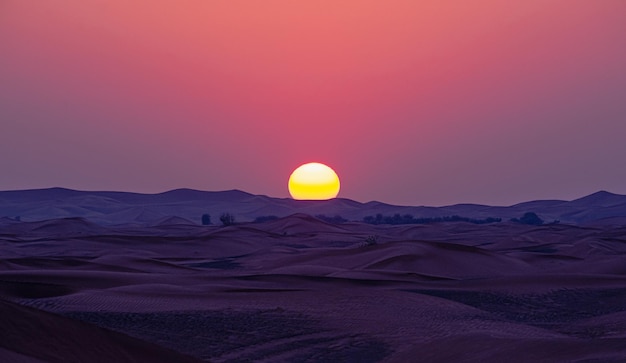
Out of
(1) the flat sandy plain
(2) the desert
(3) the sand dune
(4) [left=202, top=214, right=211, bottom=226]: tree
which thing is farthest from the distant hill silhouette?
(3) the sand dune

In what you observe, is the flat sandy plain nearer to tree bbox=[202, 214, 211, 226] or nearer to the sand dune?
the sand dune

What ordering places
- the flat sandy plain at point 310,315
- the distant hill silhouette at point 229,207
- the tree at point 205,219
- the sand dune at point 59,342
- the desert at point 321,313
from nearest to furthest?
1. the sand dune at point 59,342
2. the flat sandy plain at point 310,315
3. the desert at point 321,313
4. the tree at point 205,219
5. the distant hill silhouette at point 229,207

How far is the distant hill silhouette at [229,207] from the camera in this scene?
141 meters

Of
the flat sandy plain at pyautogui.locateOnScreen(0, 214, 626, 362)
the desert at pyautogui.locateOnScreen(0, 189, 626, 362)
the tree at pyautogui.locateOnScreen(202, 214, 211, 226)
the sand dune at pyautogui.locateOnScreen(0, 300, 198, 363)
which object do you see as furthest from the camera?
the tree at pyautogui.locateOnScreen(202, 214, 211, 226)

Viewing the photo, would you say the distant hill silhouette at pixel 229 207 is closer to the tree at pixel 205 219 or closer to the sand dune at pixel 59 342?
the tree at pixel 205 219

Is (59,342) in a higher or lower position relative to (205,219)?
lower

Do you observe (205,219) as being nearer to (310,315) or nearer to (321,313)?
(321,313)

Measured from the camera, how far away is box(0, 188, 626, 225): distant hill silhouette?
14100cm

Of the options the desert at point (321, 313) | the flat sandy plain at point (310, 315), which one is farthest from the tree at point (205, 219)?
the flat sandy plain at point (310, 315)

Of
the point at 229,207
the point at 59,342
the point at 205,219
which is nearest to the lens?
the point at 59,342

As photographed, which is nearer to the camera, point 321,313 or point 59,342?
point 59,342

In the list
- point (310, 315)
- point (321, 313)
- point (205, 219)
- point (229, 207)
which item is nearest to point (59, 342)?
point (310, 315)

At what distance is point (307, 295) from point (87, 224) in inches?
2164

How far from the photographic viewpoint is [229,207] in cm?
16712
